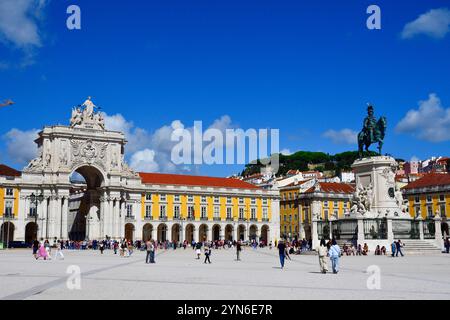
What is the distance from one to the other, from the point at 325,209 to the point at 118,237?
32966mm

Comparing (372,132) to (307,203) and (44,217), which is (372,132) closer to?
(44,217)

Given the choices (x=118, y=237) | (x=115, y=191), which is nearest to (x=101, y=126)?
(x=115, y=191)

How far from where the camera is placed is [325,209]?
3519 inches

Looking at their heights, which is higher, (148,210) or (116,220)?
(148,210)

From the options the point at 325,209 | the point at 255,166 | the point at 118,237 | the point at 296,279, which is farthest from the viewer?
the point at 255,166

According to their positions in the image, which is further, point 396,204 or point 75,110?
point 75,110

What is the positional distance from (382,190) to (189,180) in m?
54.2

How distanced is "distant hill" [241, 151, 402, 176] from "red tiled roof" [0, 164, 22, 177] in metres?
80.1

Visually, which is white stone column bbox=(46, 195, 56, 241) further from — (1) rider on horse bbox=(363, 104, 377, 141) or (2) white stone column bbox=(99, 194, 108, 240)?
(1) rider on horse bbox=(363, 104, 377, 141)

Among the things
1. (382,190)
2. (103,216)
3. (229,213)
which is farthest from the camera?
(229,213)

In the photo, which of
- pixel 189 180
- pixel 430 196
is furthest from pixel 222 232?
pixel 430 196

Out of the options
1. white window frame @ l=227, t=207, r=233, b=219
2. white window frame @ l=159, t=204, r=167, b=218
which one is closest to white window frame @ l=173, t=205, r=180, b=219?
white window frame @ l=159, t=204, r=167, b=218

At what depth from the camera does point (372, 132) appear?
131 ft
